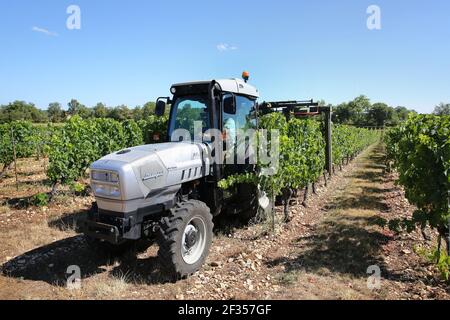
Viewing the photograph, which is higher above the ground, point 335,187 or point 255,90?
point 255,90

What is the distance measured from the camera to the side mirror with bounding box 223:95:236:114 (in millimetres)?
4500

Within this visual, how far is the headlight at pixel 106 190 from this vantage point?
3.67m

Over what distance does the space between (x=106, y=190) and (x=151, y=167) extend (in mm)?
608

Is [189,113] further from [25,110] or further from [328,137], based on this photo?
[25,110]

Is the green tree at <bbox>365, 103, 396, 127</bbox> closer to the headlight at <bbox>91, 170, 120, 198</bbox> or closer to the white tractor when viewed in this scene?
the white tractor

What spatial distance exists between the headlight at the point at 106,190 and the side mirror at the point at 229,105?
1911 millimetres

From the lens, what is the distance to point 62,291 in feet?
12.1

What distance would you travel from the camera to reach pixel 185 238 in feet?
13.3

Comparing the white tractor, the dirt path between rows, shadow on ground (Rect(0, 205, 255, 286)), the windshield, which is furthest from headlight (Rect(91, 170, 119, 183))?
the windshield

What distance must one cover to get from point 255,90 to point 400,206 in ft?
16.1

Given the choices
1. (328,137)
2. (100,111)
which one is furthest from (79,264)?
(100,111)

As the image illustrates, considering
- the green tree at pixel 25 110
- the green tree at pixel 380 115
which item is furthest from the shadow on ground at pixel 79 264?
the green tree at pixel 380 115
